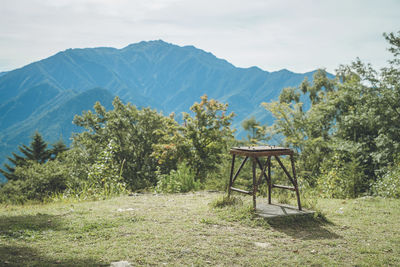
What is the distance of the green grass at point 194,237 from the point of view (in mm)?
3543

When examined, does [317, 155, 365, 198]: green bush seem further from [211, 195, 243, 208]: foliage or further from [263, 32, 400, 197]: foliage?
[211, 195, 243, 208]: foliage

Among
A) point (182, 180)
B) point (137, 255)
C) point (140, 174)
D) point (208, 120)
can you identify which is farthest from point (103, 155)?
point (140, 174)

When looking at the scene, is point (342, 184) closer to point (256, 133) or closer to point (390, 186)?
point (390, 186)

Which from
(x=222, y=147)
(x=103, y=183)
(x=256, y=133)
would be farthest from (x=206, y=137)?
(x=256, y=133)

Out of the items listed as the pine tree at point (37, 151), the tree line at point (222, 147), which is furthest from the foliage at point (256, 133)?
the pine tree at point (37, 151)

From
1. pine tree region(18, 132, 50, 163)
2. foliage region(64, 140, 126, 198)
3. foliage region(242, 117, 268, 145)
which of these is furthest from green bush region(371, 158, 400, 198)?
pine tree region(18, 132, 50, 163)

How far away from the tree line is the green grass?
9.31ft

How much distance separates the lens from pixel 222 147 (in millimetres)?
12227

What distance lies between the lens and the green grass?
354 cm

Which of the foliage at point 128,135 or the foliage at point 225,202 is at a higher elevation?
the foliage at point 128,135

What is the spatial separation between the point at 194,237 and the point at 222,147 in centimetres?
811

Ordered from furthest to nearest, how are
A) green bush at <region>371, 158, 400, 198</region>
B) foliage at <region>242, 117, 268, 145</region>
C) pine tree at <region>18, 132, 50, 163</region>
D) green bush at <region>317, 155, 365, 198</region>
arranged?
pine tree at <region>18, 132, 50, 163</region>, foliage at <region>242, 117, 268, 145</region>, green bush at <region>317, 155, 365, 198</region>, green bush at <region>371, 158, 400, 198</region>

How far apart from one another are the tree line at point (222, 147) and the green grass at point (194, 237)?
284cm

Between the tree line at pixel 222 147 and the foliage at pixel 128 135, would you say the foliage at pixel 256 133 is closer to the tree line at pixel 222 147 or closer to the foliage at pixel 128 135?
the tree line at pixel 222 147
